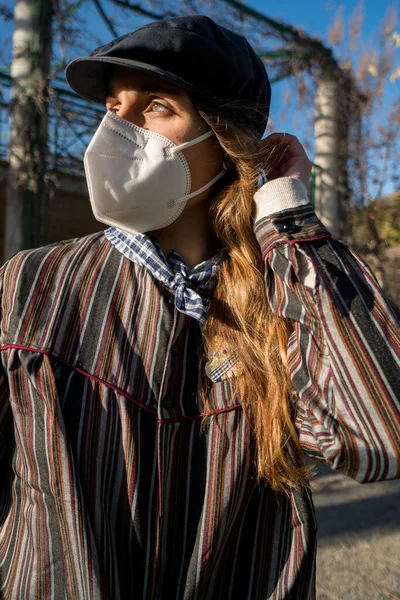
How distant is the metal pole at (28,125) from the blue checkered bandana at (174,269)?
281cm

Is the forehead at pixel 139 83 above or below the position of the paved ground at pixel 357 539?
above

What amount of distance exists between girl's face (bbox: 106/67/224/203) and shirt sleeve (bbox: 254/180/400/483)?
0.82ft

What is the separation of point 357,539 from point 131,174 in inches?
93.9

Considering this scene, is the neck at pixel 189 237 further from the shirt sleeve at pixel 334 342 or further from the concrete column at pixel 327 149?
the concrete column at pixel 327 149

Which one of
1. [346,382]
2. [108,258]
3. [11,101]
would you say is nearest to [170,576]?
[346,382]

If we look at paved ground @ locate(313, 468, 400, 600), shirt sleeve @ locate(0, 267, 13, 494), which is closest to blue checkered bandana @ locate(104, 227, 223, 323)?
shirt sleeve @ locate(0, 267, 13, 494)

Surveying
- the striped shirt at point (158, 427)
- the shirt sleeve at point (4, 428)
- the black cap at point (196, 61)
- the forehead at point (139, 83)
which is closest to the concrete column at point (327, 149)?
the black cap at point (196, 61)

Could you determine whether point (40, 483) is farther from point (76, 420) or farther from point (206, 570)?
point (206, 570)

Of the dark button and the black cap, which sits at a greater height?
the black cap

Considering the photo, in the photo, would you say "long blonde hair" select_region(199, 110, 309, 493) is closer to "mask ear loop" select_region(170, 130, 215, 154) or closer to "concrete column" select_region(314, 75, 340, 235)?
"mask ear loop" select_region(170, 130, 215, 154)

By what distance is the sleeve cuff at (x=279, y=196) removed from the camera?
1276 mm

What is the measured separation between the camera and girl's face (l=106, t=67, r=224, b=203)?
1295mm

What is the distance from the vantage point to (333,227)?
19.7 ft

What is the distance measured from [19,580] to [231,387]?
0.60 metres
